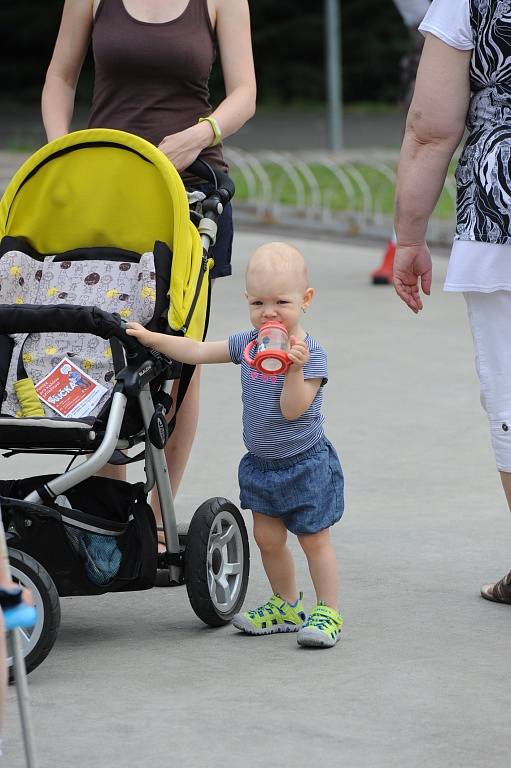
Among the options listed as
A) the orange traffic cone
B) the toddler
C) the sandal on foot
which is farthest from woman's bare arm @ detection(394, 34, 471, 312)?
the orange traffic cone

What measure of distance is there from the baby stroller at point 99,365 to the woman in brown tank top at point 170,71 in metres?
0.17

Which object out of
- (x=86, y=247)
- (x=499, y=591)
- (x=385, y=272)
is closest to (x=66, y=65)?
(x=86, y=247)

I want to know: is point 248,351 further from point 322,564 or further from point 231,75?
point 231,75

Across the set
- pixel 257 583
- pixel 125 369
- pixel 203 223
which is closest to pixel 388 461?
pixel 257 583

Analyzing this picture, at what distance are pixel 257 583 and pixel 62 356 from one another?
3.03 feet

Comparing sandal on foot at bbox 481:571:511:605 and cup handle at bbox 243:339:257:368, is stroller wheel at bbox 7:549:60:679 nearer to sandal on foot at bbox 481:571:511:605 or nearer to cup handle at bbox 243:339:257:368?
cup handle at bbox 243:339:257:368

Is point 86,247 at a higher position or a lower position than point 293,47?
lower

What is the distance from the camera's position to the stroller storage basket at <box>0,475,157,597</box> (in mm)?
4035

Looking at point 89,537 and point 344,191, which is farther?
point 344,191

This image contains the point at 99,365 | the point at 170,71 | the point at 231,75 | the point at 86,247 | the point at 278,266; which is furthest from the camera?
the point at 231,75

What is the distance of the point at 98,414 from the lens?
164 inches

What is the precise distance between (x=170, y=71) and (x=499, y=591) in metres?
1.84

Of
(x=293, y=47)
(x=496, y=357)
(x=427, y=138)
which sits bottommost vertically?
(x=496, y=357)

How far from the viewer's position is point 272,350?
3.86 metres
